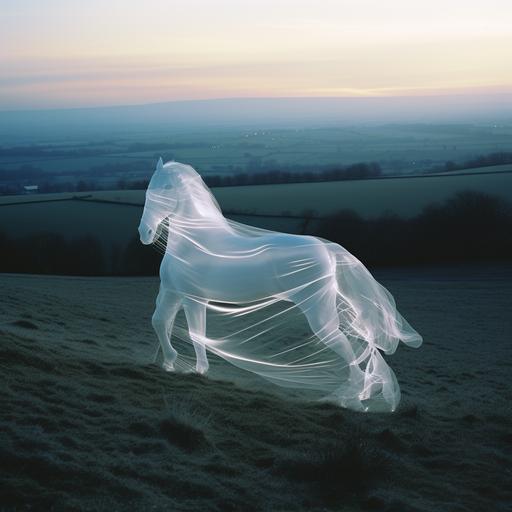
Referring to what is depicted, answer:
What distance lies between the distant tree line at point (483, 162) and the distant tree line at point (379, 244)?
94.4 ft

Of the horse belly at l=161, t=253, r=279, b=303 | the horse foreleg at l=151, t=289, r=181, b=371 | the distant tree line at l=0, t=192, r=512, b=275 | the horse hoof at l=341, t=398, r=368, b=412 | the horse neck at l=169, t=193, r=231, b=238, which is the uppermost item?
the horse neck at l=169, t=193, r=231, b=238

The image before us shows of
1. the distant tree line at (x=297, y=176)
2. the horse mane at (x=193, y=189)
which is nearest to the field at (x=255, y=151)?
the distant tree line at (x=297, y=176)

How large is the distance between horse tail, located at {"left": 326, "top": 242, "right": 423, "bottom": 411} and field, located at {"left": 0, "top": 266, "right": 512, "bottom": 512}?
0.39 metres

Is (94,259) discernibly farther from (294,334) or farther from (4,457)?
(4,457)

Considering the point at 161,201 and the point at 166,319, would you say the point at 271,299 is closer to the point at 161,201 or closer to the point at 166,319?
the point at 166,319

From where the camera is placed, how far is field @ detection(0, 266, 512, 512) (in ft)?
19.3

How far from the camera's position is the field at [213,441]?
232 inches

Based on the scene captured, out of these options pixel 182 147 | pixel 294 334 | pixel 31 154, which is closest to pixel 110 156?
pixel 182 147

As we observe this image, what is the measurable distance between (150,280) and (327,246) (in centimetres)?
2648

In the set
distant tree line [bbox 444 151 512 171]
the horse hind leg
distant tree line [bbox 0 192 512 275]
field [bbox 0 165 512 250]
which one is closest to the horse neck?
the horse hind leg

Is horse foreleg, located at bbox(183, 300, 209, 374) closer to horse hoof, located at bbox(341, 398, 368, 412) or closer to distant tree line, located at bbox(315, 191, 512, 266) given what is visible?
horse hoof, located at bbox(341, 398, 368, 412)

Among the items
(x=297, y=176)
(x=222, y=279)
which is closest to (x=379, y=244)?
(x=297, y=176)

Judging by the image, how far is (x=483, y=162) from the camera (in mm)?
80688

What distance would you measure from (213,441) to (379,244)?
37.2m
